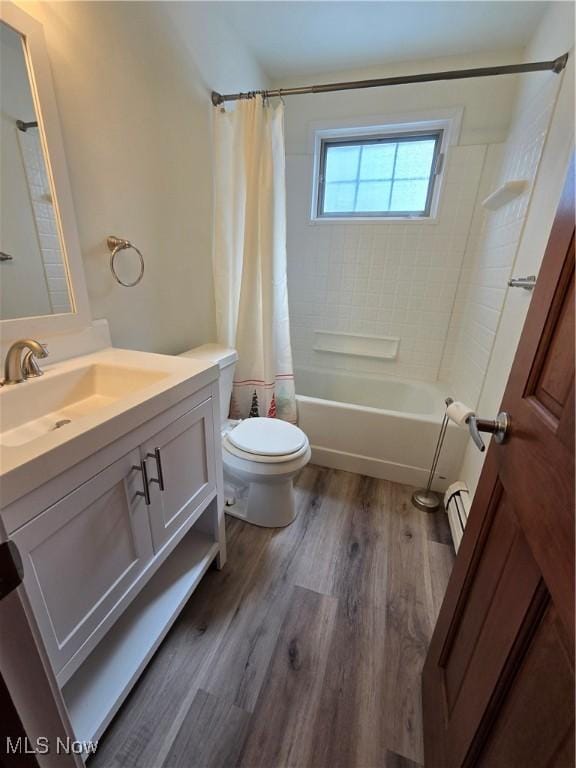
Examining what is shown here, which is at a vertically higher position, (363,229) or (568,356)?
(363,229)

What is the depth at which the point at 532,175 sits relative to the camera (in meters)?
1.38

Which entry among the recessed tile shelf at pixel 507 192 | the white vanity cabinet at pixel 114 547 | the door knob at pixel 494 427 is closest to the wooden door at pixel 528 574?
the door knob at pixel 494 427

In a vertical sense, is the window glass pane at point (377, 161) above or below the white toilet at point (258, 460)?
above

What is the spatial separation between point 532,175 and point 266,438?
1.62 m

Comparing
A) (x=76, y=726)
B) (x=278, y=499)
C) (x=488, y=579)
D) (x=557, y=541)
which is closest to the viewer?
(x=557, y=541)

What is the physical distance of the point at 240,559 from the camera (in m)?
1.45

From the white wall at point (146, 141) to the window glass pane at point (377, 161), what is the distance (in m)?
0.95

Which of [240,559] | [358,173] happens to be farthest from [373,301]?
[240,559]

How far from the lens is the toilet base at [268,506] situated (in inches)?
62.4

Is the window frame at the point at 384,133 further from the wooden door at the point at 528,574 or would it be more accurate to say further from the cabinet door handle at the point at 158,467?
the cabinet door handle at the point at 158,467

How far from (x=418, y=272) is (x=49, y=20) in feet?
6.88

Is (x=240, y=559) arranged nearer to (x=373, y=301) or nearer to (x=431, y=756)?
(x=431, y=756)

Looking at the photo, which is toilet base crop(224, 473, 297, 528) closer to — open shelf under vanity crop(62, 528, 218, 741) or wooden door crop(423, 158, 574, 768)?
open shelf under vanity crop(62, 528, 218, 741)

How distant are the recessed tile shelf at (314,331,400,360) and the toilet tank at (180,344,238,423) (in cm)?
109
